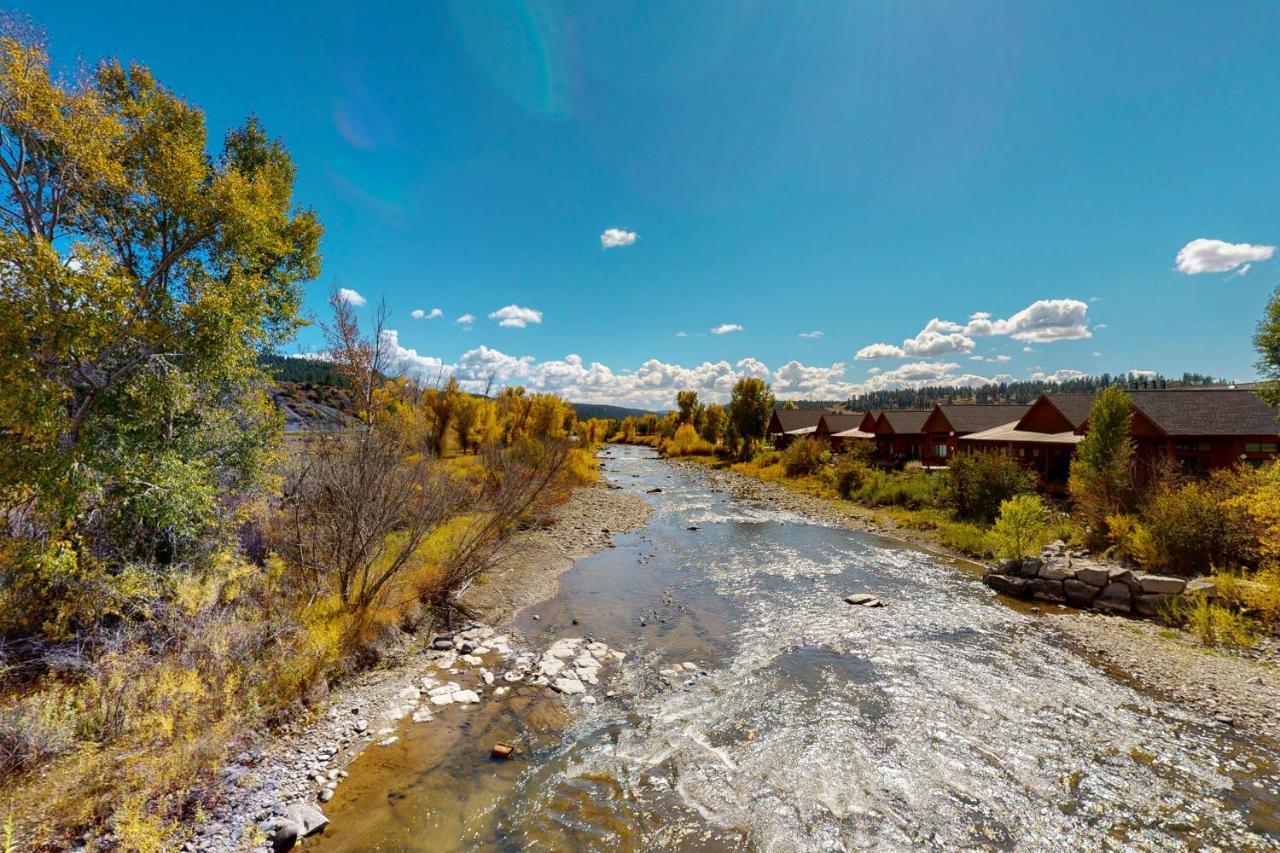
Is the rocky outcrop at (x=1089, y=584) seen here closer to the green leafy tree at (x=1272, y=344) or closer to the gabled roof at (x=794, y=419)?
the green leafy tree at (x=1272, y=344)

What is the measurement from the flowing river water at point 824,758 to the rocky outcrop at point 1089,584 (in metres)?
2.05

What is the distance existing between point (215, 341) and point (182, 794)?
6044 millimetres

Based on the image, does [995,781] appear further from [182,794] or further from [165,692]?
[165,692]

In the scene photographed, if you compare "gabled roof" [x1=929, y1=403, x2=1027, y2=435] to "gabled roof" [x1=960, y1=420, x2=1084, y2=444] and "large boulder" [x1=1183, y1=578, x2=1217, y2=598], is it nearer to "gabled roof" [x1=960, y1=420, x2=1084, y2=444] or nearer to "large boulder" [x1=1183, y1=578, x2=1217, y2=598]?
"gabled roof" [x1=960, y1=420, x2=1084, y2=444]

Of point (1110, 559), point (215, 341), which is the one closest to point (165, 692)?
point (215, 341)

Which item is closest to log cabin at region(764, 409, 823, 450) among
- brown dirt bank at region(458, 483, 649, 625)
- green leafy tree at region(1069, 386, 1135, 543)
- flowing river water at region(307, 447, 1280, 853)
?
brown dirt bank at region(458, 483, 649, 625)

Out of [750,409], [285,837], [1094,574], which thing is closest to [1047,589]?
[1094,574]

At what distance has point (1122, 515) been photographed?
544 inches

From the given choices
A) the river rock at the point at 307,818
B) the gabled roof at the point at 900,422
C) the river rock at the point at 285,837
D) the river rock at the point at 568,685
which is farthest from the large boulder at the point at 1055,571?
the gabled roof at the point at 900,422

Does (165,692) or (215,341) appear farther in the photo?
(215,341)

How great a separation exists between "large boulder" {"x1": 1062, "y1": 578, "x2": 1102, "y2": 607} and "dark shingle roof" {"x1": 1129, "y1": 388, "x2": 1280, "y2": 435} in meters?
13.0

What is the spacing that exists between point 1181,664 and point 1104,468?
10424mm

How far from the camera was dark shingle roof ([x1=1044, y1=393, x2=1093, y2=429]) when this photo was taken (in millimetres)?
24188

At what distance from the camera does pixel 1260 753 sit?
20.0ft
